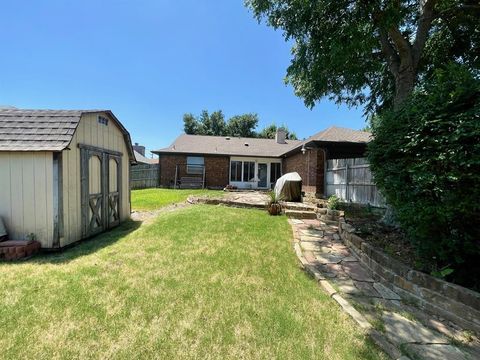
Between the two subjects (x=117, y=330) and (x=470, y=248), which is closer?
(x=117, y=330)

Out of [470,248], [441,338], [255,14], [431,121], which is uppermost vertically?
[255,14]

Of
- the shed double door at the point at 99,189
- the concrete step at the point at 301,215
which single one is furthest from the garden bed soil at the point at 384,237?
the shed double door at the point at 99,189

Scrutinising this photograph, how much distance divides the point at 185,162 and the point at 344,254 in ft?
53.5

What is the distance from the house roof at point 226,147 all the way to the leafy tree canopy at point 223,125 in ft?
55.6

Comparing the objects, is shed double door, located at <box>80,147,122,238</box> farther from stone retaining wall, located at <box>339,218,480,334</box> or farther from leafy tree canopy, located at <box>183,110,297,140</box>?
leafy tree canopy, located at <box>183,110,297,140</box>

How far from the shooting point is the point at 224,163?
66.4 ft

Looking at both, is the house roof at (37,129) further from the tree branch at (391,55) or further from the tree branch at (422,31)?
the tree branch at (422,31)

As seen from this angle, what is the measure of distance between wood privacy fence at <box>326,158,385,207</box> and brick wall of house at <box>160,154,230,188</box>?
9.96 metres

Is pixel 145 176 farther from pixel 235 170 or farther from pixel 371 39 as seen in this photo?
pixel 371 39

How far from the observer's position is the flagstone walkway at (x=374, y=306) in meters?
2.54

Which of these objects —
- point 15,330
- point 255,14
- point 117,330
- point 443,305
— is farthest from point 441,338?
point 255,14

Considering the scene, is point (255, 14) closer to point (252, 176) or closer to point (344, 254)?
point (344, 254)

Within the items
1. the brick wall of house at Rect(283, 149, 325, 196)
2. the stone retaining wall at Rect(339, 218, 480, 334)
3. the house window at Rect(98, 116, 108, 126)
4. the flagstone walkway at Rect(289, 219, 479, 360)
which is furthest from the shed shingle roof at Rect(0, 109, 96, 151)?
the brick wall of house at Rect(283, 149, 325, 196)

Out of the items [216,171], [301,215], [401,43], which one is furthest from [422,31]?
[216,171]
